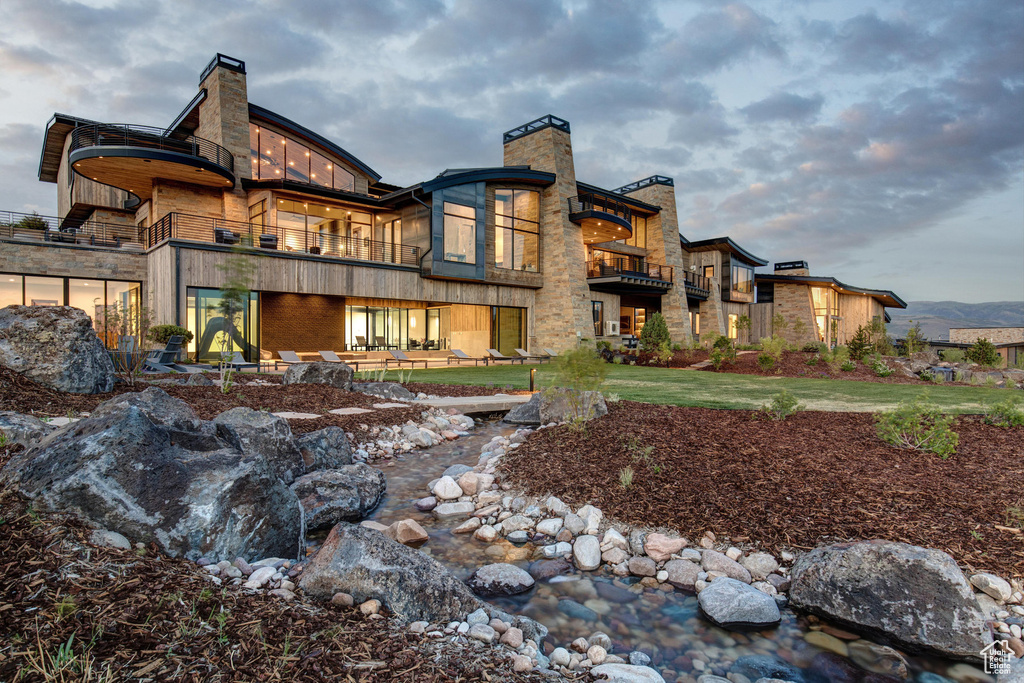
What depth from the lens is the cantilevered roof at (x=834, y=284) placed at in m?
32.4

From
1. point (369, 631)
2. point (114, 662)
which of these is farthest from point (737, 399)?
point (114, 662)

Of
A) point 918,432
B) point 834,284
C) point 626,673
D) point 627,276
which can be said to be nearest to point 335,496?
point 626,673

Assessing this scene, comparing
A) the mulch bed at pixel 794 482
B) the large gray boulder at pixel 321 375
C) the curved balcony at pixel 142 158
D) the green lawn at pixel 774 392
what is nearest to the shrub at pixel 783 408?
the mulch bed at pixel 794 482

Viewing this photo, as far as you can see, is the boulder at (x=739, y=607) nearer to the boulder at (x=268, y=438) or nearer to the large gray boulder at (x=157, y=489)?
the large gray boulder at (x=157, y=489)

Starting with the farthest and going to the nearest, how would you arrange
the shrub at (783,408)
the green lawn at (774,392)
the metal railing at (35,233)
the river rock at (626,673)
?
the metal railing at (35,233) → the green lawn at (774,392) → the shrub at (783,408) → the river rock at (626,673)

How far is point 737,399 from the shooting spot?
929cm

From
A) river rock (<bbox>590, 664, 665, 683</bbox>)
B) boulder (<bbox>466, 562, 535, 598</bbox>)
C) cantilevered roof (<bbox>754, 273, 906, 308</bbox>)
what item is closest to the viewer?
river rock (<bbox>590, 664, 665, 683</bbox>)

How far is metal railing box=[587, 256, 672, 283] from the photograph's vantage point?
25403 mm

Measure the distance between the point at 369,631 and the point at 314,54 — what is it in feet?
108

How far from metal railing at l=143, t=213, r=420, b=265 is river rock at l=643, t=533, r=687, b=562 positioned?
14791mm

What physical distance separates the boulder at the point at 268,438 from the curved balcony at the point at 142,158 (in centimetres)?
1613

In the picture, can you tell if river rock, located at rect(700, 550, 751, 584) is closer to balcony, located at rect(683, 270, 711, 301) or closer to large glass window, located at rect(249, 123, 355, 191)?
large glass window, located at rect(249, 123, 355, 191)

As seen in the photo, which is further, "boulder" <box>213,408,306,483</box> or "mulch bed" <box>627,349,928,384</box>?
"mulch bed" <box>627,349,928,384</box>

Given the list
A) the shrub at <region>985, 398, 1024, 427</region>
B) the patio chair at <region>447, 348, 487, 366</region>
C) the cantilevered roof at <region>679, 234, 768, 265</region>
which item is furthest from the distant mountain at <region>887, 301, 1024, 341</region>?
the shrub at <region>985, 398, 1024, 427</region>
